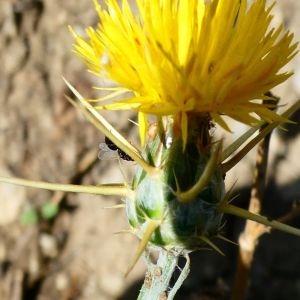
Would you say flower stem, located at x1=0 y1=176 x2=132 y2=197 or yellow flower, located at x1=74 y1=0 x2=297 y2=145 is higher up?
yellow flower, located at x1=74 y1=0 x2=297 y2=145

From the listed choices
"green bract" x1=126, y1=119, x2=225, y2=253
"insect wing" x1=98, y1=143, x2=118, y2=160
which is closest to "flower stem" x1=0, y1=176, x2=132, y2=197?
"green bract" x1=126, y1=119, x2=225, y2=253

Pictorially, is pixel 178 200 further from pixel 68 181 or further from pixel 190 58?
pixel 68 181

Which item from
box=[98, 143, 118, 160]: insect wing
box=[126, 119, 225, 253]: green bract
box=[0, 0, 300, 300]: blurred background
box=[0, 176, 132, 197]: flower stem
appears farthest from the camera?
box=[0, 0, 300, 300]: blurred background

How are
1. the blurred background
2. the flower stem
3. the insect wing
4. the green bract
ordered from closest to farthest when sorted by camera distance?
the flower stem < the green bract < the insect wing < the blurred background

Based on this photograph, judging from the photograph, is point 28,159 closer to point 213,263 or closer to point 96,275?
point 96,275

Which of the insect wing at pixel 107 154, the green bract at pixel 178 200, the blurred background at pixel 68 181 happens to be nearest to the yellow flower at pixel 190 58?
the green bract at pixel 178 200

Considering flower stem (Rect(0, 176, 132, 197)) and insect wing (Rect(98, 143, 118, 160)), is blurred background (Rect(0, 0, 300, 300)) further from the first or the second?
flower stem (Rect(0, 176, 132, 197))

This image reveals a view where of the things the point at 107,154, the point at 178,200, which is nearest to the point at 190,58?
the point at 178,200

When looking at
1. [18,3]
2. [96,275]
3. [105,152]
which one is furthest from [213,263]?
[18,3]
